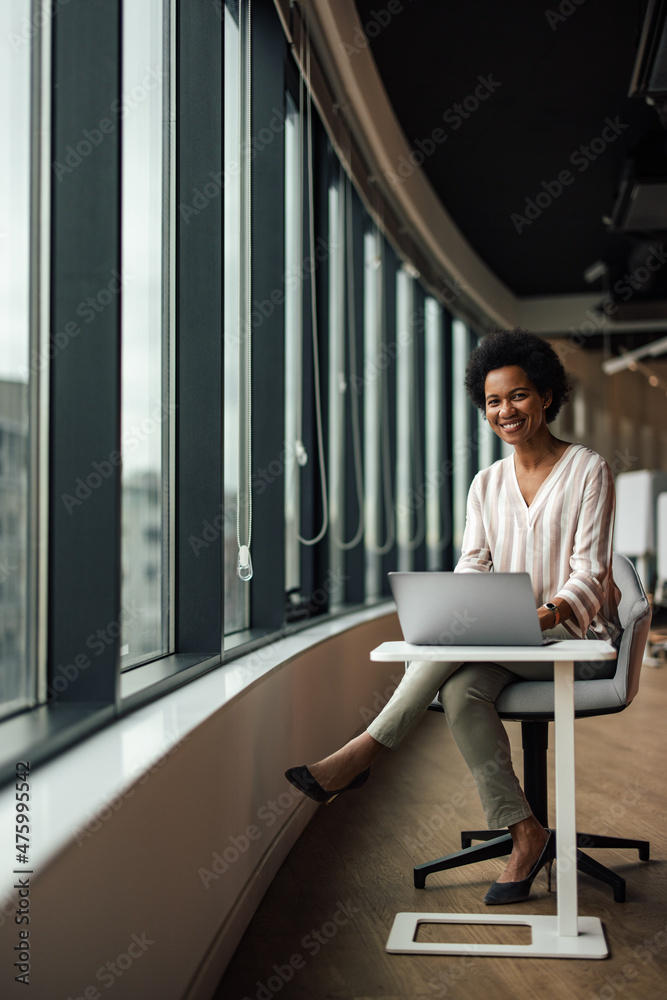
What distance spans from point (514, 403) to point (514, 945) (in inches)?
46.8

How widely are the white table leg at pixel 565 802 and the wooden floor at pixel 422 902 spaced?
98mm

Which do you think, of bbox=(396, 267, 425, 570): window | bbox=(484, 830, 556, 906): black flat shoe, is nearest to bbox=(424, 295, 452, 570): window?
bbox=(396, 267, 425, 570): window

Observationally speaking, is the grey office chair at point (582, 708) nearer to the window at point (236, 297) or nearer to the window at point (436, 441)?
the window at point (236, 297)

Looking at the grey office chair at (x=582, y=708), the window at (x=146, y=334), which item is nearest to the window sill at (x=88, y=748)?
the window at (x=146, y=334)

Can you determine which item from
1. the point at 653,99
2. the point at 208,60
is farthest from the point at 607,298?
the point at 208,60


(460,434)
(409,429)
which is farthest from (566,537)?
(460,434)

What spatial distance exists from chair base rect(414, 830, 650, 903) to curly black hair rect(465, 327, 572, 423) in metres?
1.05

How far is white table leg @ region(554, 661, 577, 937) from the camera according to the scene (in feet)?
5.82

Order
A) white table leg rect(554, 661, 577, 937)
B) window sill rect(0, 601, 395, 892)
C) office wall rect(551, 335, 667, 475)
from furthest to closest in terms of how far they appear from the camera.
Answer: office wall rect(551, 335, 667, 475) < white table leg rect(554, 661, 577, 937) < window sill rect(0, 601, 395, 892)

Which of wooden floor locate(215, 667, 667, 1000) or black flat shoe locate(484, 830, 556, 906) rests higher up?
black flat shoe locate(484, 830, 556, 906)

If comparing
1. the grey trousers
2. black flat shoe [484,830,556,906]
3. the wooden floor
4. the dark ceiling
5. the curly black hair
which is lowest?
→ the wooden floor

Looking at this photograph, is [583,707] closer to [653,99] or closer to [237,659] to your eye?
[237,659]

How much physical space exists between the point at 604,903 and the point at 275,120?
2416mm

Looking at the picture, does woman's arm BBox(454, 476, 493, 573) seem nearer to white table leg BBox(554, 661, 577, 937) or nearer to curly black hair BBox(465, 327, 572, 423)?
curly black hair BBox(465, 327, 572, 423)
